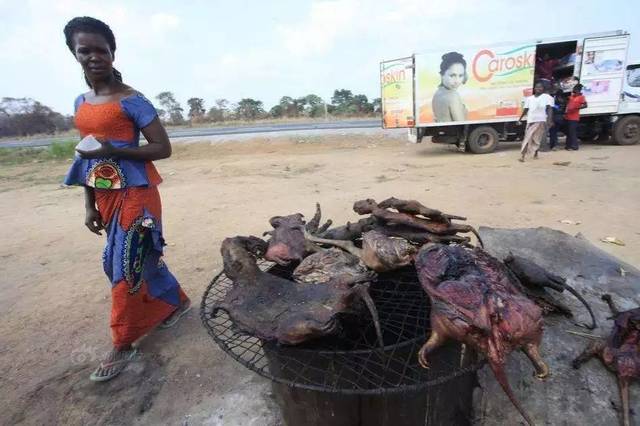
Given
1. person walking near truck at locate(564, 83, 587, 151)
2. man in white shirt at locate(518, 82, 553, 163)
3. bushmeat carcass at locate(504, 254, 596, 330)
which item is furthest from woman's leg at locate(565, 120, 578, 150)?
bushmeat carcass at locate(504, 254, 596, 330)

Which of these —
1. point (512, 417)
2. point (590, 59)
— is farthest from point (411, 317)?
point (590, 59)


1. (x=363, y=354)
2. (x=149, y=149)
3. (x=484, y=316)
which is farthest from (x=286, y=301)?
(x=149, y=149)

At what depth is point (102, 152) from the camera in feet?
7.30

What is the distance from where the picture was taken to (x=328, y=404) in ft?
5.17

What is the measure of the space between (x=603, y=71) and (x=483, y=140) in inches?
138

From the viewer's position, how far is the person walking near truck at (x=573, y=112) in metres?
9.93

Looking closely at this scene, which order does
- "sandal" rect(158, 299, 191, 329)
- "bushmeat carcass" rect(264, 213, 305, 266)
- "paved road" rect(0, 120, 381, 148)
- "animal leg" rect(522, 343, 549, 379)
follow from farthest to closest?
"paved road" rect(0, 120, 381, 148) → "sandal" rect(158, 299, 191, 329) → "bushmeat carcass" rect(264, 213, 305, 266) → "animal leg" rect(522, 343, 549, 379)

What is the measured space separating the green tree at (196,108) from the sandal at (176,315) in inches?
1593

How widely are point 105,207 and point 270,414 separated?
173cm

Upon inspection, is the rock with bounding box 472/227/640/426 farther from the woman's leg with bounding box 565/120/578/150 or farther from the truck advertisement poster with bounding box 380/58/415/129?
the woman's leg with bounding box 565/120/578/150

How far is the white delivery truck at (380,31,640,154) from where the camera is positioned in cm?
1003

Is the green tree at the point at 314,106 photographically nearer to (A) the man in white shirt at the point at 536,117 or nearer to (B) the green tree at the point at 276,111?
(B) the green tree at the point at 276,111

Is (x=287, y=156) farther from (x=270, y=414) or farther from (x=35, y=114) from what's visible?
(x=35, y=114)

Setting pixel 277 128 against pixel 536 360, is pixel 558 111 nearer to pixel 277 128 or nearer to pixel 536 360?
pixel 536 360
